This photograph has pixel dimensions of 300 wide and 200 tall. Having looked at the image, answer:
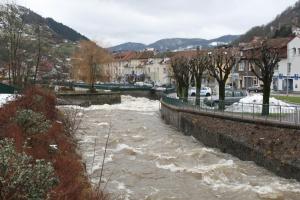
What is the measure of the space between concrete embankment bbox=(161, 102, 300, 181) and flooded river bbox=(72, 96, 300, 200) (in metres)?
0.46

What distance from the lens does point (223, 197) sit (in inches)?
749

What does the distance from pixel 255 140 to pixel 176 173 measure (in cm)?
513

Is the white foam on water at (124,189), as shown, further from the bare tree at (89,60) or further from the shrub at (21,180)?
the bare tree at (89,60)

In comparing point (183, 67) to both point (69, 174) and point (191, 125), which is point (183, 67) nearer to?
point (191, 125)

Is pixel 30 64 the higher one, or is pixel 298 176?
pixel 30 64

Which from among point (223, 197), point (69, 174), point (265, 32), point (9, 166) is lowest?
point (223, 197)

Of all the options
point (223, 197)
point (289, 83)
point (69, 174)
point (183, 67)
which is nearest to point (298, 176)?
point (223, 197)

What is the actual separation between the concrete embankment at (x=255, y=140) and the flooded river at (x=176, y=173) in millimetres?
460

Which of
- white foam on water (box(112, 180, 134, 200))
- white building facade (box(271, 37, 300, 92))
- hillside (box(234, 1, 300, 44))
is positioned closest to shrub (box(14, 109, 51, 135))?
white foam on water (box(112, 180, 134, 200))

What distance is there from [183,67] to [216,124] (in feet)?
77.9

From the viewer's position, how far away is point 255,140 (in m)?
26.0

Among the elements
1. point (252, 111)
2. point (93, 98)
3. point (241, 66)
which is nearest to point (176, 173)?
point (252, 111)

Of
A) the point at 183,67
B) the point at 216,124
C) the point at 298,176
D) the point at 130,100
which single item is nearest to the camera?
the point at 298,176

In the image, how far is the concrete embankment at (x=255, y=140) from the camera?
73.0ft
